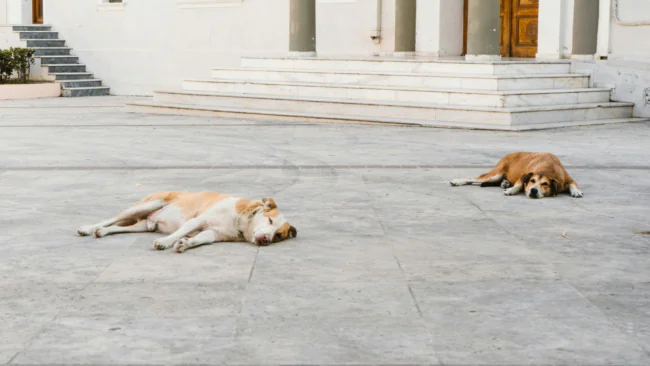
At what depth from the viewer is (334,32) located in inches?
866

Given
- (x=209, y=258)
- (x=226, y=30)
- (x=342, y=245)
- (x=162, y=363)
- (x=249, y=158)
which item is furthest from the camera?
(x=226, y=30)

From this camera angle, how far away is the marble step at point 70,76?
25875 millimetres

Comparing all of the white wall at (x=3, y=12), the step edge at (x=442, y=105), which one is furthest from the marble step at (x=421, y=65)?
the white wall at (x=3, y=12)

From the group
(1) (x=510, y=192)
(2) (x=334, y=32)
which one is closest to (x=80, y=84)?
(2) (x=334, y=32)

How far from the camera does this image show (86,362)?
14.0 feet

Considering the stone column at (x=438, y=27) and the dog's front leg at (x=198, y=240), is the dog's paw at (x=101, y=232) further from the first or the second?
the stone column at (x=438, y=27)

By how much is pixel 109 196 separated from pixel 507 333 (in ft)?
16.8

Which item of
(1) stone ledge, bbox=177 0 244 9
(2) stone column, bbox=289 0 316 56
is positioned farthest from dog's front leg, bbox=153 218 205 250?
(1) stone ledge, bbox=177 0 244 9

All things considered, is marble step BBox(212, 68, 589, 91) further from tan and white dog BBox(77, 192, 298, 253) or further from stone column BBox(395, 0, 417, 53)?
tan and white dog BBox(77, 192, 298, 253)

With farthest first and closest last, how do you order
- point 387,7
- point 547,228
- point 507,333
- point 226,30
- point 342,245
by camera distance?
point 226,30 < point 387,7 < point 547,228 < point 342,245 < point 507,333

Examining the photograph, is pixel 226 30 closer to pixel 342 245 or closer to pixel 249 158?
pixel 249 158

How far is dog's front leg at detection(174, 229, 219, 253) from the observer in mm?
6566

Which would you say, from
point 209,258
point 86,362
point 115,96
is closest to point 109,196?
point 209,258

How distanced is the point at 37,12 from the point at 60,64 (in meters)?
3.59
